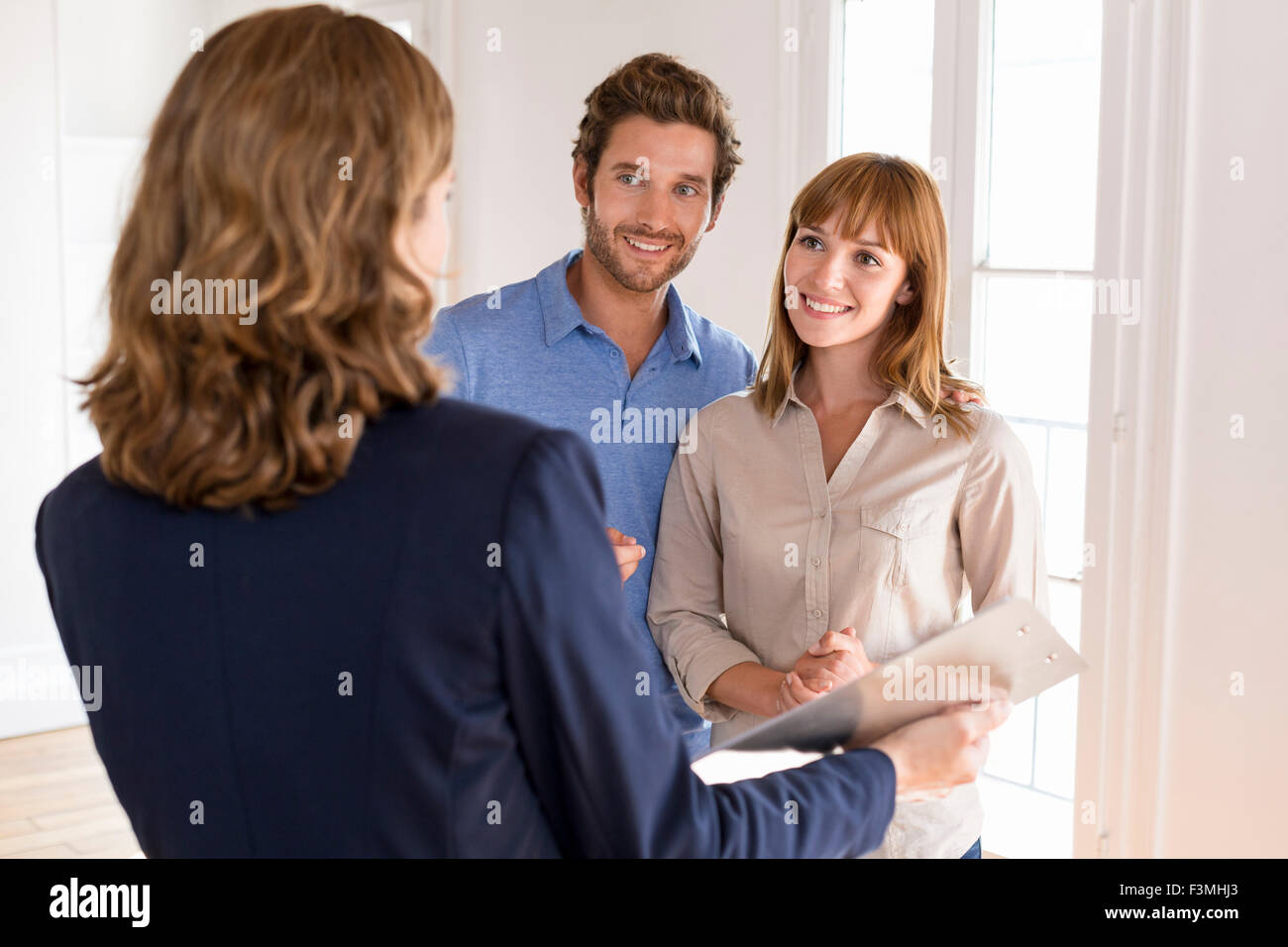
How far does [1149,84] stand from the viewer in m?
2.48

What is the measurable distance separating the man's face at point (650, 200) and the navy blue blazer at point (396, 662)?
1173 millimetres

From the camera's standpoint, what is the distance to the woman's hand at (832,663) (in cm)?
156

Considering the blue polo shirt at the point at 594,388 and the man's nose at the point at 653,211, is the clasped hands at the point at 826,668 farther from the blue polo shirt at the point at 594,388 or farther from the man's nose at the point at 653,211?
the man's nose at the point at 653,211

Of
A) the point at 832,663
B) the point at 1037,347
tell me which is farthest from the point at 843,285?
the point at 1037,347

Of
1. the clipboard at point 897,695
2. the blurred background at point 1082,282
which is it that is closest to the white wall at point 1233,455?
the blurred background at point 1082,282

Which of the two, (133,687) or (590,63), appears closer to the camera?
(133,687)

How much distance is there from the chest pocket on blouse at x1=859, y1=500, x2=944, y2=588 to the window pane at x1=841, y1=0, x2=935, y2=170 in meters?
1.58

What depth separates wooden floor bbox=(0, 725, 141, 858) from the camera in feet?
11.0

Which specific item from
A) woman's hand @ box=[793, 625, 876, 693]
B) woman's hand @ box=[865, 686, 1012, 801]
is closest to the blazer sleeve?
woman's hand @ box=[793, 625, 876, 693]

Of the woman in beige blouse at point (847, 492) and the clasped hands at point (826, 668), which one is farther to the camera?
the woman in beige blouse at point (847, 492)

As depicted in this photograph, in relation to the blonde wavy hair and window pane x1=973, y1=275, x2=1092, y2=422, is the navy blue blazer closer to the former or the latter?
the blonde wavy hair
